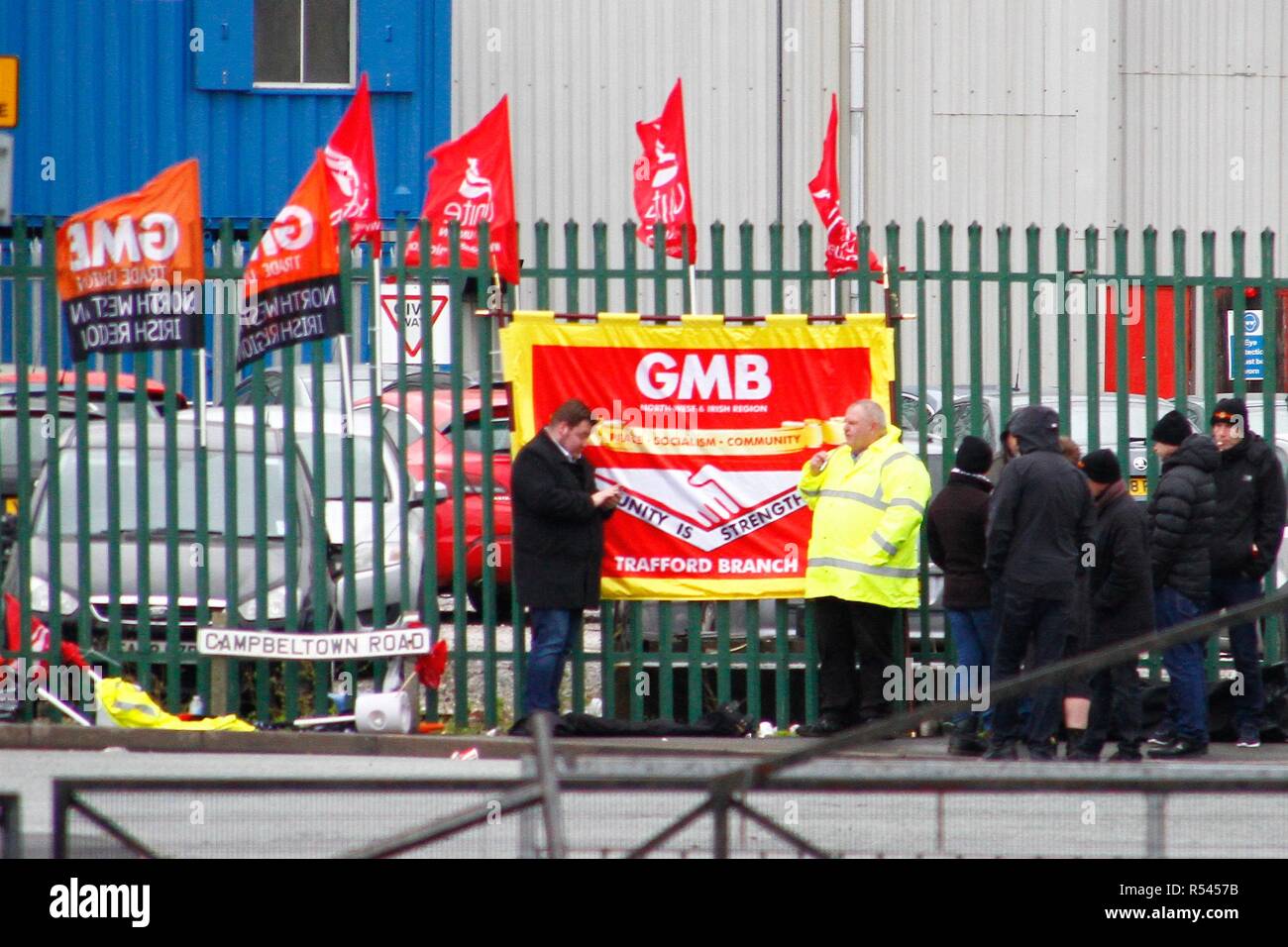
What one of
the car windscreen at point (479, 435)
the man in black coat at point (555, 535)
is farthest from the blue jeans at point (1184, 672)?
the car windscreen at point (479, 435)

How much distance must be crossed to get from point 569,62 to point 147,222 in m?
12.6

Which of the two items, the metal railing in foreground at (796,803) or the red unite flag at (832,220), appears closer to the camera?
the metal railing in foreground at (796,803)

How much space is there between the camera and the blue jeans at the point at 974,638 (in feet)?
34.1

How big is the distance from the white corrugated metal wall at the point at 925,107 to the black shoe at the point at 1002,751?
39.4 feet

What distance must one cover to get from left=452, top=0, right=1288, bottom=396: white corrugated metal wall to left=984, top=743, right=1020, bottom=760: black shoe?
12.0 m

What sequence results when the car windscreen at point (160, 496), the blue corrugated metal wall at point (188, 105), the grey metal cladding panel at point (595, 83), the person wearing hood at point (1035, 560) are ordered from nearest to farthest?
the person wearing hood at point (1035, 560) → the car windscreen at point (160, 496) → the blue corrugated metal wall at point (188, 105) → the grey metal cladding panel at point (595, 83)

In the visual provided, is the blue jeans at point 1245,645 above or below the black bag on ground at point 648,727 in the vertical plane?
above

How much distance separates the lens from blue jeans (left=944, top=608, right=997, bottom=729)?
34.1 feet

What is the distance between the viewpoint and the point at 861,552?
34.0 feet

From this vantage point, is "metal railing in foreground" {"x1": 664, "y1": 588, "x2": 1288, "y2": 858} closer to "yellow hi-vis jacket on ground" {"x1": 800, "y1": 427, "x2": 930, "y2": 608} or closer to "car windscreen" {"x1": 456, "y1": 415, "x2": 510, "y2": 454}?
"yellow hi-vis jacket on ground" {"x1": 800, "y1": 427, "x2": 930, "y2": 608}

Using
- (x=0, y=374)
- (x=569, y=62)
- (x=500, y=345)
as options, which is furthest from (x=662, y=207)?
(x=569, y=62)

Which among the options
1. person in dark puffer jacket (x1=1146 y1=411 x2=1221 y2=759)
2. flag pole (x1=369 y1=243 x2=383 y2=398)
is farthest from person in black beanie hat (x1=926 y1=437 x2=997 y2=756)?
flag pole (x1=369 y1=243 x2=383 y2=398)

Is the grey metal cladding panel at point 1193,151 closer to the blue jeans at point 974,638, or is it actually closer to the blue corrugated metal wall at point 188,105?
the blue corrugated metal wall at point 188,105

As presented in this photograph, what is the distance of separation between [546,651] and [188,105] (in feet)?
43.8
